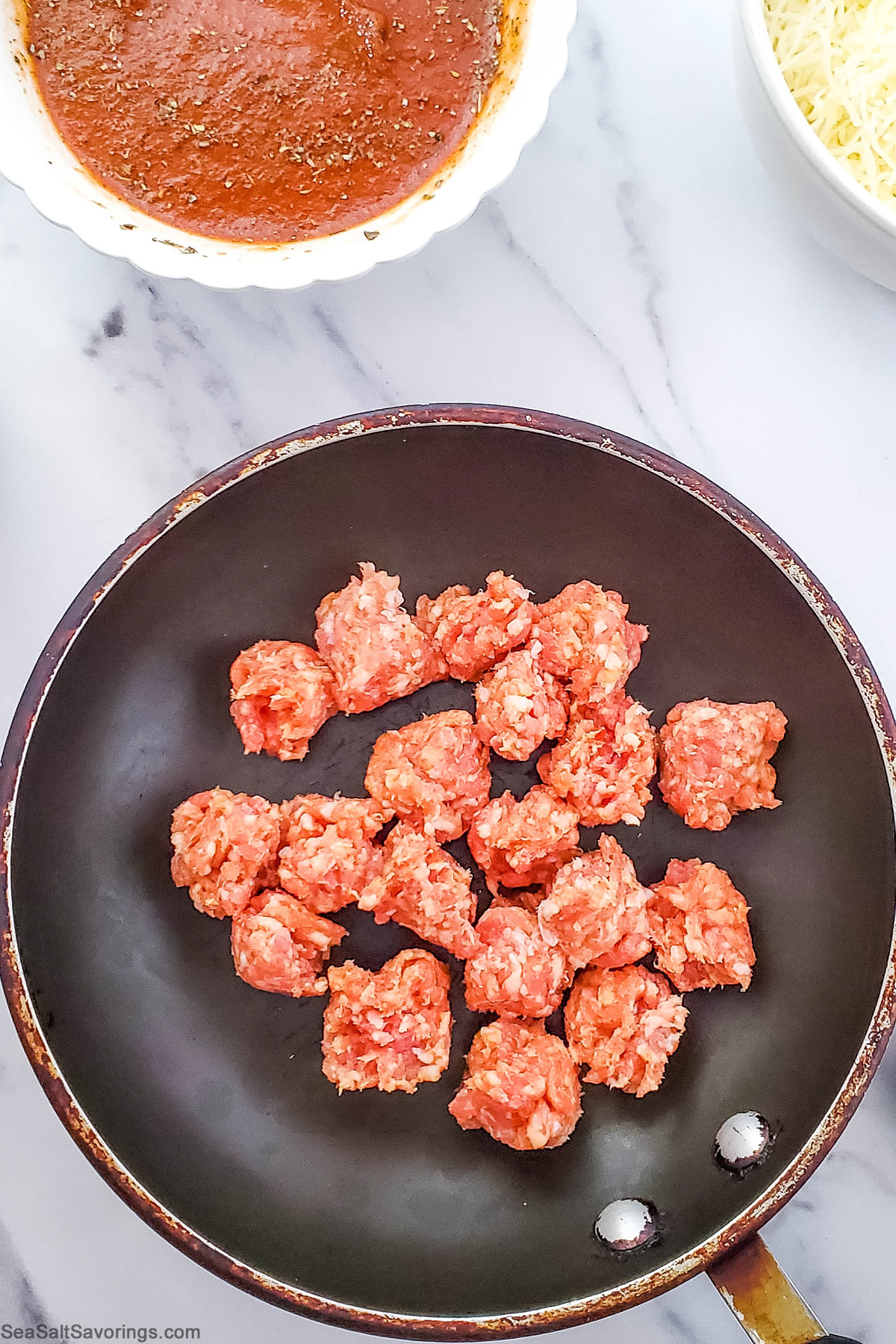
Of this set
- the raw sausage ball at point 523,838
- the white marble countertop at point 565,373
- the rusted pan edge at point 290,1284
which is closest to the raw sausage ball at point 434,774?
the raw sausage ball at point 523,838

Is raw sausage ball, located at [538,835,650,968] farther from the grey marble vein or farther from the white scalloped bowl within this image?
the grey marble vein

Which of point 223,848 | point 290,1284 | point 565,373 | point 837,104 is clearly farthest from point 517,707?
point 837,104

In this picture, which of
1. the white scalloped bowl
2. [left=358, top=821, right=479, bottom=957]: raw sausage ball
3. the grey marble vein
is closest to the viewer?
the white scalloped bowl

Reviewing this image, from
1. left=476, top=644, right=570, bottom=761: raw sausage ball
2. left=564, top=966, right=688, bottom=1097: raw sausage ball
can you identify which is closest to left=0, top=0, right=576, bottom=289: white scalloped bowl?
left=476, top=644, right=570, bottom=761: raw sausage ball

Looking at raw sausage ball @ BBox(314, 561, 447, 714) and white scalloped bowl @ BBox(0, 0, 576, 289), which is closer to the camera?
white scalloped bowl @ BBox(0, 0, 576, 289)

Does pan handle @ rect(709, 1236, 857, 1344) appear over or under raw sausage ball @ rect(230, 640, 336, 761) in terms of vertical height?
under

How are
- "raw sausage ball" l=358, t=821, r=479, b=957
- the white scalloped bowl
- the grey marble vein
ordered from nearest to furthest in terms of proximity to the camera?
1. the white scalloped bowl
2. "raw sausage ball" l=358, t=821, r=479, b=957
3. the grey marble vein

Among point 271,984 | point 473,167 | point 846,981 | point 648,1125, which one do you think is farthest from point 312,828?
point 473,167
